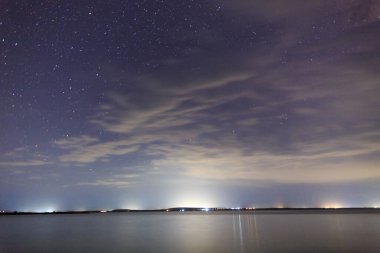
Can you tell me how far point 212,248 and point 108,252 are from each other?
12307 millimetres

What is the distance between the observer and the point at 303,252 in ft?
128

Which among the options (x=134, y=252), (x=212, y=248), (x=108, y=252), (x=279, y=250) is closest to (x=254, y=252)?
(x=279, y=250)

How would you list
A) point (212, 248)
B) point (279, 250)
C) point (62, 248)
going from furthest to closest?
point (62, 248)
point (212, 248)
point (279, 250)

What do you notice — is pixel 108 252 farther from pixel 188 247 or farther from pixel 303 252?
pixel 303 252

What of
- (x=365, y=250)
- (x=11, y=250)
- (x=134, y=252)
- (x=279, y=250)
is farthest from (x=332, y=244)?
(x=11, y=250)

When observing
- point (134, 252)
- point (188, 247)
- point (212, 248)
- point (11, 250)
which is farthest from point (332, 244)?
point (11, 250)

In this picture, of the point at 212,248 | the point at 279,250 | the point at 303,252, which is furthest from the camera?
the point at 212,248

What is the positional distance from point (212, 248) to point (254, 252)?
19.0ft

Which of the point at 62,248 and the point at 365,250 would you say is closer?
the point at 365,250

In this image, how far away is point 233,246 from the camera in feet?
154

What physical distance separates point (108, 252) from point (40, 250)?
973cm

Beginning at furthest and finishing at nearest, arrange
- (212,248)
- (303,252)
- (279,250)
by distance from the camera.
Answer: (212,248), (279,250), (303,252)

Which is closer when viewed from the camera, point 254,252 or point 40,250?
point 254,252

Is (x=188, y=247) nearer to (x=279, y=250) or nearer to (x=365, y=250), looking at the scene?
(x=279, y=250)
